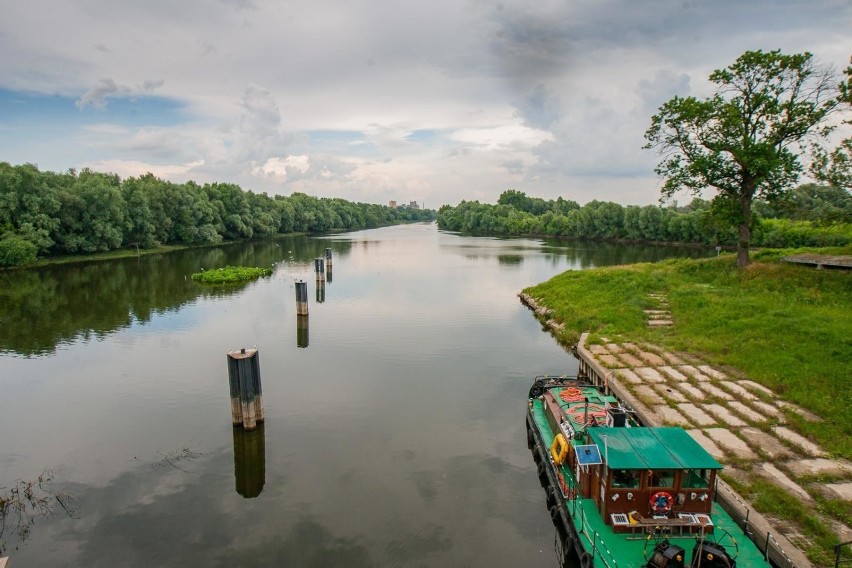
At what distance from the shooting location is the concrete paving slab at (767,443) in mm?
16594

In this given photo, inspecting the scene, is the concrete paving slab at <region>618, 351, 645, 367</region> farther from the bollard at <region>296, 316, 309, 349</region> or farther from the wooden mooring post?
the bollard at <region>296, 316, 309, 349</region>

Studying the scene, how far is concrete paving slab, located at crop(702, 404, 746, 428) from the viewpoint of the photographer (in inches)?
746

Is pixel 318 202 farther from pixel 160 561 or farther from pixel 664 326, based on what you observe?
pixel 160 561

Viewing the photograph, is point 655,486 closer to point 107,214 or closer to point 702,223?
point 702,223

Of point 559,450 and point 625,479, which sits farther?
point 559,450

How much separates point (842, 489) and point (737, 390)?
295 inches

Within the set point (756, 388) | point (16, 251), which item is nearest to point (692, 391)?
point (756, 388)

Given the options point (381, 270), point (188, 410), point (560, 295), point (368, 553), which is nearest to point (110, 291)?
point (381, 270)

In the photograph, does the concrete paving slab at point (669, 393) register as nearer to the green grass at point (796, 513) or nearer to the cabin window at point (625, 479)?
the green grass at point (796, 513)

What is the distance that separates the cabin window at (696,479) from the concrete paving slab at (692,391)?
8.94 metres

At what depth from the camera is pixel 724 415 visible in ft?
64.3

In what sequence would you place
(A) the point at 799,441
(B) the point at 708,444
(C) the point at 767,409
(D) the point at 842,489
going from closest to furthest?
(D) the point at 842,489, (A) the point at 799,441, (B) the point at 708,444, (C) the point at 767,409

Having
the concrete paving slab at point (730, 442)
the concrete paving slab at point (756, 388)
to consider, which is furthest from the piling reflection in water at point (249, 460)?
the concrete paving slab at point (756, 388)

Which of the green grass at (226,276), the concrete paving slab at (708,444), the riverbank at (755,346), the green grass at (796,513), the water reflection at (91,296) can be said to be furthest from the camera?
the green grass at (226,276)
